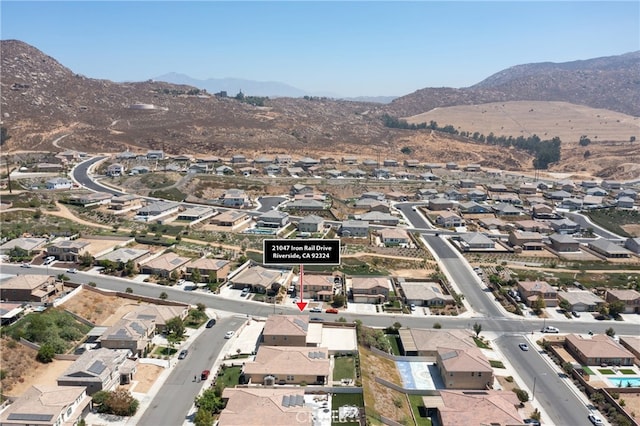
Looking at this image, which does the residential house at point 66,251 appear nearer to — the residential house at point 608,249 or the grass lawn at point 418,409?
the grass lawn at point 418,409

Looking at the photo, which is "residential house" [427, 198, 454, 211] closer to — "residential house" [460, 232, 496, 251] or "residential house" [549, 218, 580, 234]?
"residential house" [549, 218, 580, 234]

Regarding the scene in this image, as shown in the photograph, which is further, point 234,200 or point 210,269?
point 234,200

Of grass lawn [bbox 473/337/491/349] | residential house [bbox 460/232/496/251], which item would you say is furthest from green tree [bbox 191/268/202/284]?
residential house [bbox 460/232/496/251]

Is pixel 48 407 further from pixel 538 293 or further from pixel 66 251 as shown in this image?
pixel 538 293

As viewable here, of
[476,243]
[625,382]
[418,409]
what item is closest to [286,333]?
[418,409]

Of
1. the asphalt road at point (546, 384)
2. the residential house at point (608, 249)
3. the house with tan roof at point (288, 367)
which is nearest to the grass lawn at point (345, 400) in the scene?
the house with tan roof at point (288, 367)

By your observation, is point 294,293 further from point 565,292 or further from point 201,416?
point 565,292
